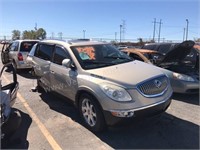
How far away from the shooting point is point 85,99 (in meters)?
5.04

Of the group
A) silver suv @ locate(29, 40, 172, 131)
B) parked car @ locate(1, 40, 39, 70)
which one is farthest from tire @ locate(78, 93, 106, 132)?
parked car @ locate(1, 40, 39, 70)

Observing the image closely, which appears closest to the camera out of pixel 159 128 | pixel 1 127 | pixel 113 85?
pixel 1 127

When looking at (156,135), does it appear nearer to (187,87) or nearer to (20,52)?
(187,87)

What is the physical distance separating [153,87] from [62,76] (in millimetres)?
2107

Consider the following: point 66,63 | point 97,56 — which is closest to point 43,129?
point 66,63

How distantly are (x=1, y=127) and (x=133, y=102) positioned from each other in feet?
7.38

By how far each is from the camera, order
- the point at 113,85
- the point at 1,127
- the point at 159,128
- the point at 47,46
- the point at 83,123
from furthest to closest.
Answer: the point at 47,46 → the point at 83,123 → the point at 159,128 → the point at 113,85 → the point at 1,127

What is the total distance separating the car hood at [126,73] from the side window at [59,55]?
1.05m

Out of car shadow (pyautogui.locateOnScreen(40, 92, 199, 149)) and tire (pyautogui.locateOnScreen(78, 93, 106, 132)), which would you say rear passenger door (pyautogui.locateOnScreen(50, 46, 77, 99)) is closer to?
tire (pyautogui.locateOnScreen(78, 93, 106, 132))

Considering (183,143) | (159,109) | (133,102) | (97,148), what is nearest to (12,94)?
(97,148)

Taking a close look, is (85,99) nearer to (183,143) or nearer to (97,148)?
(97,148)

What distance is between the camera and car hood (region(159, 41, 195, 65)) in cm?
750

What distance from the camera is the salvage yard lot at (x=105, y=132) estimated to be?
4434 millimetres

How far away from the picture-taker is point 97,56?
225 inches
